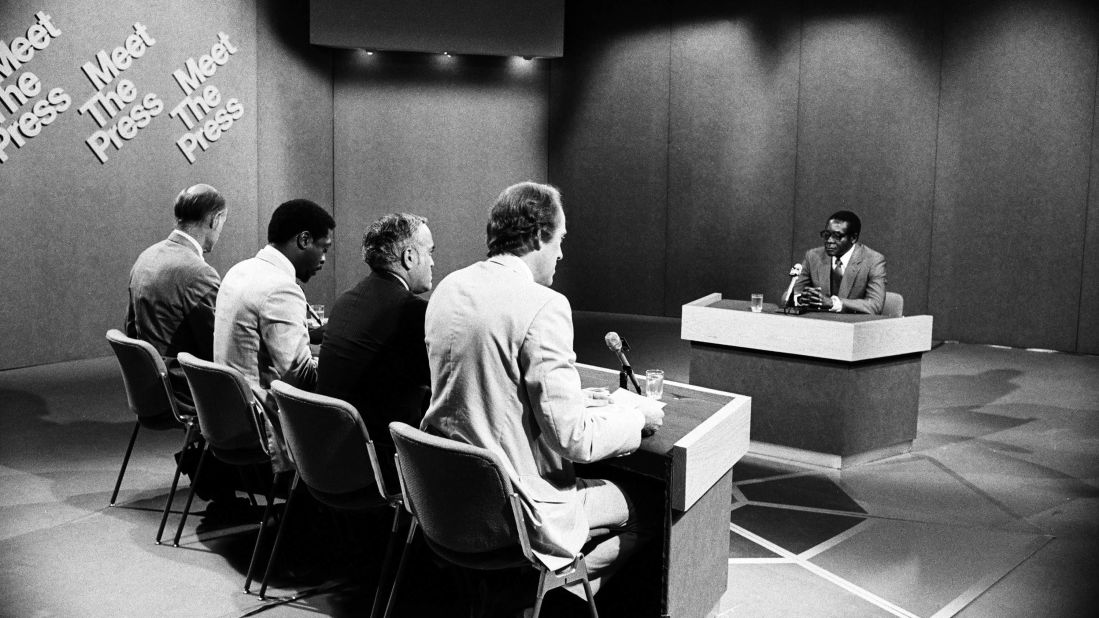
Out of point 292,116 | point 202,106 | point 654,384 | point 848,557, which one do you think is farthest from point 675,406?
point 292,116

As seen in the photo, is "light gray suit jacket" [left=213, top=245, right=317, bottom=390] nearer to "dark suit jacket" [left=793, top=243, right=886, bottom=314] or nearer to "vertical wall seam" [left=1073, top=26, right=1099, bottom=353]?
"dark suit jacket" [left=793, top=243, right=886, bottom=314]

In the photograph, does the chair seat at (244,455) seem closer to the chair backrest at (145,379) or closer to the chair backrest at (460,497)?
the chair backrest at (145,379)

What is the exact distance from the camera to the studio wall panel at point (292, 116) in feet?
29.6

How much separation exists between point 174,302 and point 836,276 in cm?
377

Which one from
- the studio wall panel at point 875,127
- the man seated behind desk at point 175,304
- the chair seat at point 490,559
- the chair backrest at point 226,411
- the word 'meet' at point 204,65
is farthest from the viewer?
the studio wall panel at point 875,127

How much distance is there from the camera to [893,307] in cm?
539

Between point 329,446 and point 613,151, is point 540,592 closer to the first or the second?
point 329,446

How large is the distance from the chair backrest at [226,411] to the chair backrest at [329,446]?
390mm

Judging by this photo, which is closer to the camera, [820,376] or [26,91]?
[820,376]

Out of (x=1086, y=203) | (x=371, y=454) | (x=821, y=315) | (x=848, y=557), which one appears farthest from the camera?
(x=1086, y=203)

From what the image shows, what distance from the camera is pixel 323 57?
9.89 m

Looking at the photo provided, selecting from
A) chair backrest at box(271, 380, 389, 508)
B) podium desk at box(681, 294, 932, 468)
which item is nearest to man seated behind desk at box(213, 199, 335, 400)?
chair backrest at box(271, 380, 389, 508)

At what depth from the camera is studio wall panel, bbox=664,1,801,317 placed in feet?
31.6

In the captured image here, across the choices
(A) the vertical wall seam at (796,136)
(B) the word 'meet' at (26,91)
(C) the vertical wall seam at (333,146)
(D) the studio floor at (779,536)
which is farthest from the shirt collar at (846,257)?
(C) the vertical wall seam at (333,146)
